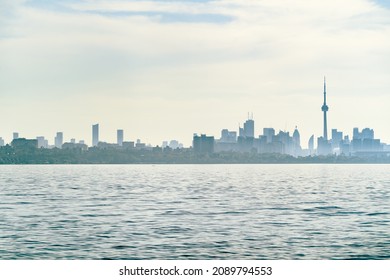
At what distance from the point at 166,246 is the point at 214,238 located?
15.1 ft

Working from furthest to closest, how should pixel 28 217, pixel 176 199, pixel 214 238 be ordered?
1. pixel 176 199
2. pixel 28 217
3. pixel 214 238

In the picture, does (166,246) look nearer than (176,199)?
Yes
